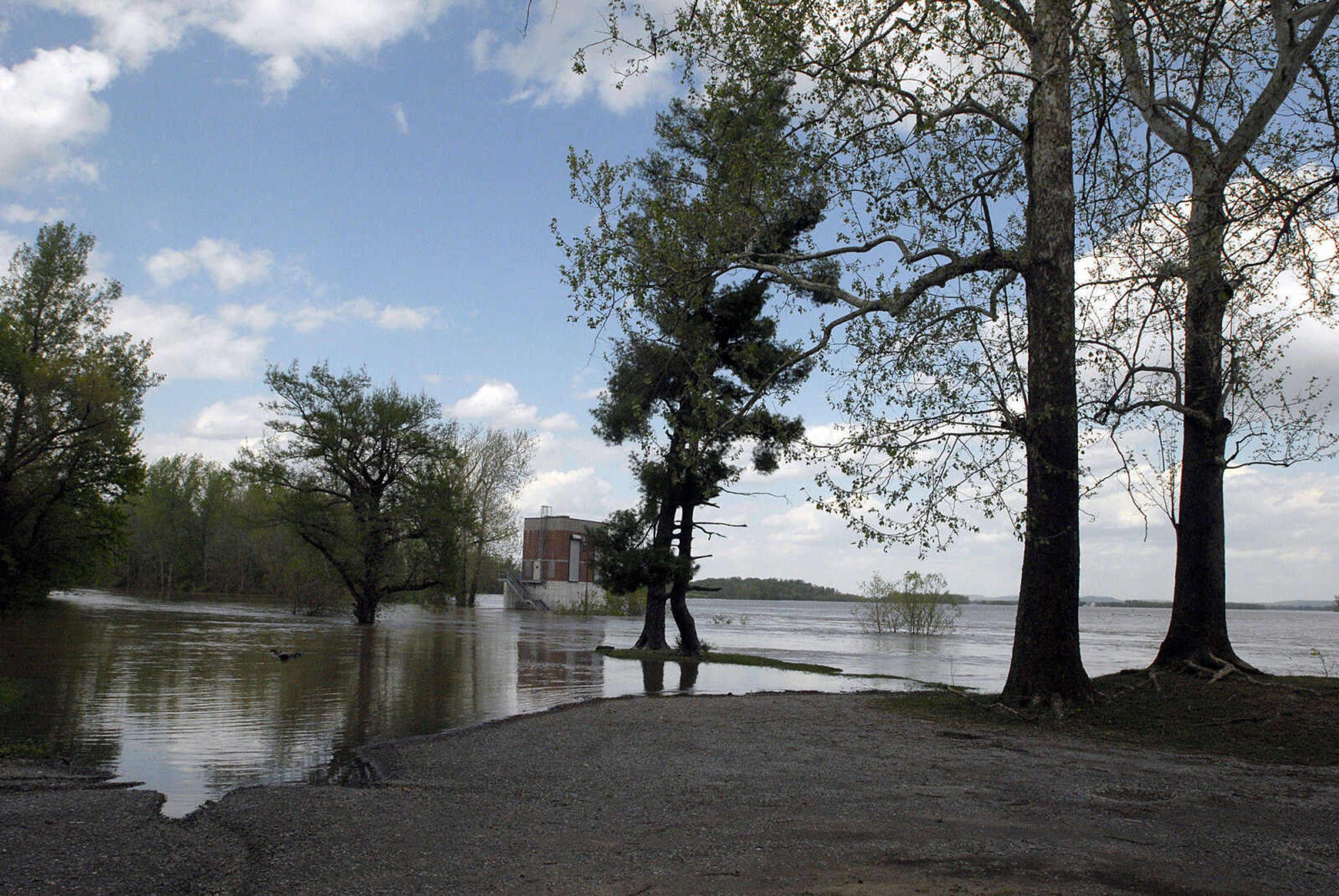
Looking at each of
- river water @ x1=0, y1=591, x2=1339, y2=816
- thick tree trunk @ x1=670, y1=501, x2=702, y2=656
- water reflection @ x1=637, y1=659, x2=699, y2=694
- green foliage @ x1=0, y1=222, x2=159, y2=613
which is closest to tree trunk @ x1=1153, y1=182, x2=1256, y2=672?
river water @ x1=0, y1=591, x2=1339, y2=816

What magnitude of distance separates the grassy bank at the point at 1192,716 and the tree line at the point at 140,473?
2827cm

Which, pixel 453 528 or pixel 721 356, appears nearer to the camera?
pixel 721 356

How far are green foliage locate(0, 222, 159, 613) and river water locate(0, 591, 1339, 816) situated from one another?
2237 mm

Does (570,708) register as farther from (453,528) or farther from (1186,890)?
(453,528)

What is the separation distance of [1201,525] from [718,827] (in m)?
10.2

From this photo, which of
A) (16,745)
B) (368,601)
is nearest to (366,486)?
(368,601)

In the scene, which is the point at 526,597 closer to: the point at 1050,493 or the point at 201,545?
the point at 201,545

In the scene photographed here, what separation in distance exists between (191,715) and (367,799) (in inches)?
243

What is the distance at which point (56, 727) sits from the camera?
958cm

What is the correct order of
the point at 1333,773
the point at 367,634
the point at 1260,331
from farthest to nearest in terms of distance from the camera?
the point at 367,634 → the point at 1260,331 → the point at 1333,773

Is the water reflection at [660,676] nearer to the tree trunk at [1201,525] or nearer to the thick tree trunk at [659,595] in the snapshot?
the thick tree trunk at [659,595]

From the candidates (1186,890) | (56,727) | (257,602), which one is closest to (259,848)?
(1186,890)

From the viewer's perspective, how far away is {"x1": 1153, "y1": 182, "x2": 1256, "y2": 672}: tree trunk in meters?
12.3

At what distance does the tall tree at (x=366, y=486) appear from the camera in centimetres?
3906
